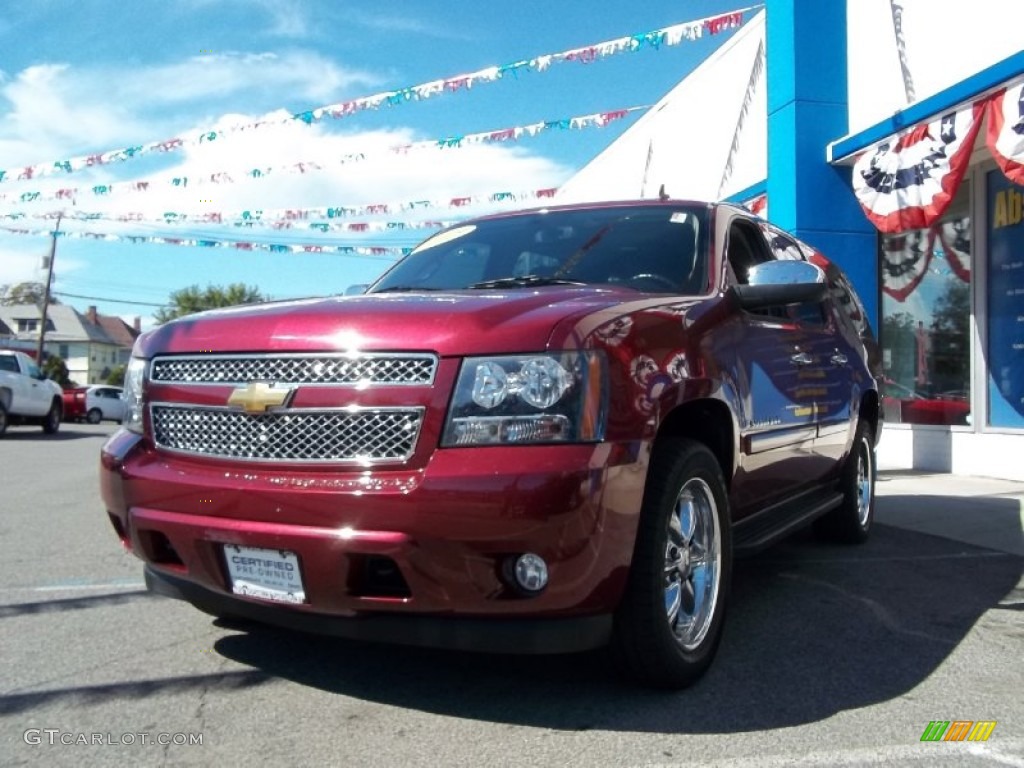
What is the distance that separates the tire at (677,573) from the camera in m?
2.93

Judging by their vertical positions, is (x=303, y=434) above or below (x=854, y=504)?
above

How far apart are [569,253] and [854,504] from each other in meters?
2.69

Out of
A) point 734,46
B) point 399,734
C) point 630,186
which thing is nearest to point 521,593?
point 399,734

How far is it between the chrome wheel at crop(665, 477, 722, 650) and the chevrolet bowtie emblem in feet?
→ 4.30

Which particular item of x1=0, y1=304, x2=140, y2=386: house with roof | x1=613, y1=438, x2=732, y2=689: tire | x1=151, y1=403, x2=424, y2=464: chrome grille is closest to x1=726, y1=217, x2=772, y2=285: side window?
x1=613, y1=438, x2=732, y2=689: tire

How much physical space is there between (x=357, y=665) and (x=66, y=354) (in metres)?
88.5

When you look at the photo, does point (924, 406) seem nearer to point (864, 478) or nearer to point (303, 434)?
point (864, 478)

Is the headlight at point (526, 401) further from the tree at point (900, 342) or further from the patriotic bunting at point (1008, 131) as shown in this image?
the tree at point (900, 342)

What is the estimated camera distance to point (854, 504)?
5.74 metres

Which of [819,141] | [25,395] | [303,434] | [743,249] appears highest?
[819,141]

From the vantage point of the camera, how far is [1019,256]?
9.02 metres

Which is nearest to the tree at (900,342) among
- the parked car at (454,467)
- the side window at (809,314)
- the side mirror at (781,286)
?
the side window at (809,314)

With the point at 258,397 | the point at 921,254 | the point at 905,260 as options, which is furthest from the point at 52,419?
the point at 258,397

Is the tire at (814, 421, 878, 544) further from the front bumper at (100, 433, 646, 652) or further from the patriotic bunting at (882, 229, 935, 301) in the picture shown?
the patriotic bunting at (882, 229, 935, 301)
